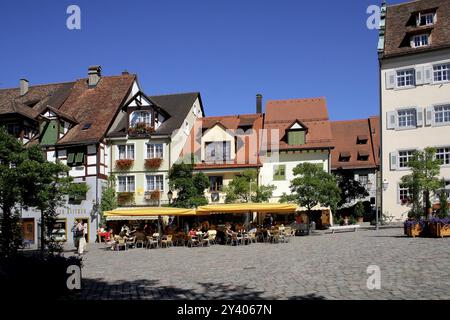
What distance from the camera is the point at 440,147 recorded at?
35.0 metres

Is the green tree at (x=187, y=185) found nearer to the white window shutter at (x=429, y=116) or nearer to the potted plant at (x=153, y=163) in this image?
the potted plant at (x=153, y=163)

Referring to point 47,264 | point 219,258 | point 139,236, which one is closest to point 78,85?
point 139,236

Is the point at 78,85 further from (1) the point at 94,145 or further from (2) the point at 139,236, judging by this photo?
(2) the point at 139,236

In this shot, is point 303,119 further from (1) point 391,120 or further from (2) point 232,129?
(1) point 391,120

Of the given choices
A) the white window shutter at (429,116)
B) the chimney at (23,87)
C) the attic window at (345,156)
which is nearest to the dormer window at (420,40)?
the white window shutter at (429,116)

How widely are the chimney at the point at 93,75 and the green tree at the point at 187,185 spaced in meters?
13.7

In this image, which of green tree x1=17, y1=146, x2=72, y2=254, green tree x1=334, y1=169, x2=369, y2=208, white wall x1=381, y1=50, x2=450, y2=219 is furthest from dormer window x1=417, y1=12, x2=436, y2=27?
green tree x1=17, y1=146, x2=72, y2=254

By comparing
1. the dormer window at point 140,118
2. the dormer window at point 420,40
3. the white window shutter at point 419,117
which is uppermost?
the dormer window at point 420,40

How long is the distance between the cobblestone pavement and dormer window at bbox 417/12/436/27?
74.6 ft

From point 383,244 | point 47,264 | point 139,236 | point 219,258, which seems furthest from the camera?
point 139,236

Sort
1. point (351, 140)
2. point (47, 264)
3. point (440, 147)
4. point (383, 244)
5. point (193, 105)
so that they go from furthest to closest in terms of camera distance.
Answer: point (351, 140), point (193, 105), point (440, 147), point (383, 244), point (47, 264)

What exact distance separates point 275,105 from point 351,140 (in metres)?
10.1

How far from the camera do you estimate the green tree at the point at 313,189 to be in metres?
29.8

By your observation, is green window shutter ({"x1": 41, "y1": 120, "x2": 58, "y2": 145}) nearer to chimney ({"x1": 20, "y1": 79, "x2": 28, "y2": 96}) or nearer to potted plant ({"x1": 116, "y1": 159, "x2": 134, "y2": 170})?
potted plant ({"x1": 116, "y1": 159, "x2": 134, "y2": 170})
